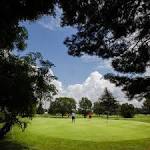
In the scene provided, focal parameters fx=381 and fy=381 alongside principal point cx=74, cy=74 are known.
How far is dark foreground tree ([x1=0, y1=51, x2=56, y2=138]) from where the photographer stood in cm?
2170

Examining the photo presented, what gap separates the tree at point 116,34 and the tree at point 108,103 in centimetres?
14592

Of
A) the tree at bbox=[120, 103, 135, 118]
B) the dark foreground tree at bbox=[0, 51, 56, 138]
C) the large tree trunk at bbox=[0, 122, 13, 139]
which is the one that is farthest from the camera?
the tree at bbox=[120, 103, 135, 118]

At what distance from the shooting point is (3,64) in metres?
23.4

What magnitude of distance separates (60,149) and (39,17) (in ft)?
51.1

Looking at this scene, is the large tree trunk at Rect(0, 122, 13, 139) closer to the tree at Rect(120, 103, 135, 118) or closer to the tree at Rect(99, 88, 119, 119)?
the tree at Rect(120, 103, 135, 118)

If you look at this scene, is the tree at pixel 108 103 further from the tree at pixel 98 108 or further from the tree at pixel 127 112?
the tree at pixel 127 112

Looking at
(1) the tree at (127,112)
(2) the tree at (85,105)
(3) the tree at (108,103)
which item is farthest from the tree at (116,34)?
(2) the tree at (85,105)

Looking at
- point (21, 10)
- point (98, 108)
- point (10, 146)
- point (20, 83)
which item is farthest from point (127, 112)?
point (21, 10)

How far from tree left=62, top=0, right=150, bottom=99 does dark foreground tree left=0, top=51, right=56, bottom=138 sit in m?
5.07

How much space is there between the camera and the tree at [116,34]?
15.7 m

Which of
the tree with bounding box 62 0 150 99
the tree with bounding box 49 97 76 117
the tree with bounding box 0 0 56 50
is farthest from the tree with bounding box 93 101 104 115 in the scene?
the tree with bounding box 0 0 56 50

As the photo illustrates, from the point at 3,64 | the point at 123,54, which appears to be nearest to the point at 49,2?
the point at 123,54

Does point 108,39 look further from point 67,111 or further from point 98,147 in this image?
point 67,111

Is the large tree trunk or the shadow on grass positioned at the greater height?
the large tree trunk
